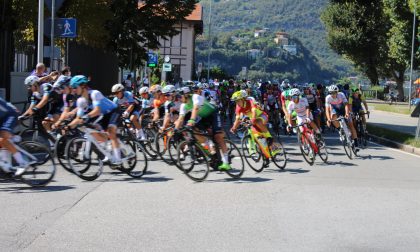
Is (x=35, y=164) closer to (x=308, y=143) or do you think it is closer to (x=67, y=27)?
(x=308, y=143)

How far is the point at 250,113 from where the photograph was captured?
1215 cm

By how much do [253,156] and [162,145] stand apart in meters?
2.38

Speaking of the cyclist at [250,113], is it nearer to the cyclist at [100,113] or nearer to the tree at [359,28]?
the cyclist at [100,113]

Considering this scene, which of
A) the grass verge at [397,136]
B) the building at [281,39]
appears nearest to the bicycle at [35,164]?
the grass verge at [397,136]

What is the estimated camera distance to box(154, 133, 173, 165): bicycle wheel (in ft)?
41.6

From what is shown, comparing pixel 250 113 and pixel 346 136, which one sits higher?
pixel 250 113

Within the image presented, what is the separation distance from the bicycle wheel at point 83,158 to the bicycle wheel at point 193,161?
1.40 meters

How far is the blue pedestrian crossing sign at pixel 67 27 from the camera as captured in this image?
50.2ft

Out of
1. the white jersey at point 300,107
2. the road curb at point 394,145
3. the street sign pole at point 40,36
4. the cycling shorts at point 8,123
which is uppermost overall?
the street sign pole at point 40,36

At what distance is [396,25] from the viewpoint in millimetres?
54281

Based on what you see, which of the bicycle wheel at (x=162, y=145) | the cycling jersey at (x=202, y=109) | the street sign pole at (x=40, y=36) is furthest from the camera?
the street sign pole at (x=40, y=36)

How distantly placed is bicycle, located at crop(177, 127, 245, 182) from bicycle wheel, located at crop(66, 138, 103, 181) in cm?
140

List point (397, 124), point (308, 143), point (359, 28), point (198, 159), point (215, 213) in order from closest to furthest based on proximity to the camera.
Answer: point (215, 213) < point (198, 159) < point (308, 143) < point (397, 124) < point (359, 28)

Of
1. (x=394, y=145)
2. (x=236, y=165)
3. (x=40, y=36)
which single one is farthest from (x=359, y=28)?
(x=236, y=165)
